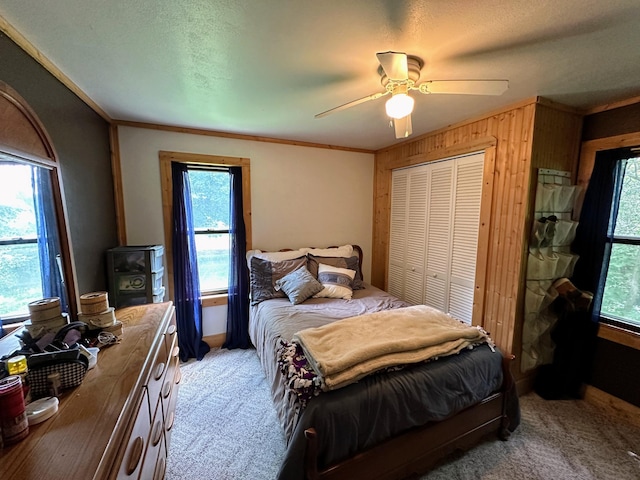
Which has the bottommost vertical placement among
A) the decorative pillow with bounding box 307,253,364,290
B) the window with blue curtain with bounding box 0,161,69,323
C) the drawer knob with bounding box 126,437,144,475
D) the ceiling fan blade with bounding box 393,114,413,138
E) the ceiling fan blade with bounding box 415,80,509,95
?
the drawer knob with bounding box 126,437,144,475

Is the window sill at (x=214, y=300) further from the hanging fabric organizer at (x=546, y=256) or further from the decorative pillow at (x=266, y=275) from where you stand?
the hanging fabric organizer at (x=546, y=256)

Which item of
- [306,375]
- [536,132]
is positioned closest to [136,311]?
[306,375]

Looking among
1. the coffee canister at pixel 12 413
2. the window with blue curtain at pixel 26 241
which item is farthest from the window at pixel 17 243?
the coffee canister at pixel 12 413

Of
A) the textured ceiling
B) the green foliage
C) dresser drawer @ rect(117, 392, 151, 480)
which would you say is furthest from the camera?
the green foliage

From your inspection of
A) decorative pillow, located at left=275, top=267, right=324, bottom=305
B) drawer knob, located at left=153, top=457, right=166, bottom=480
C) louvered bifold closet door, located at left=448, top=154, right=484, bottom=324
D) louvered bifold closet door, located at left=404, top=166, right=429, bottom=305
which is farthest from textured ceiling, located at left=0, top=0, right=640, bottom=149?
drawer knob, located at left=153, top=457, right=166, bottom=480

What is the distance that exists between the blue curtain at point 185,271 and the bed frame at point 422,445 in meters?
2.08

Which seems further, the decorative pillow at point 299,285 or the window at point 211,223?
the window at point 211,223

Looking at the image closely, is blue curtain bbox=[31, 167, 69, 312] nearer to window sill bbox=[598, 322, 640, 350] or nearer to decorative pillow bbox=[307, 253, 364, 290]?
decorative pillow bbox=[307, 253, 364, 290]

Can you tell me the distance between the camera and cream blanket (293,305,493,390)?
140cm

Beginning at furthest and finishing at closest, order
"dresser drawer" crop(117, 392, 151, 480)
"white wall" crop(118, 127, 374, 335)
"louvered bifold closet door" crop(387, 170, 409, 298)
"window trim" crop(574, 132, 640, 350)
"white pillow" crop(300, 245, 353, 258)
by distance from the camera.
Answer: "louvered bifold closet door" crop(387, 170, 409, 298) → "white pillow" crop(300, 245, 353, 258) → "white wall" crop(118, 127, 374, 335) → "window trim" crop(574, 132, 640, 350) → "dresser drawer" crop(117, 392, 151, 480)

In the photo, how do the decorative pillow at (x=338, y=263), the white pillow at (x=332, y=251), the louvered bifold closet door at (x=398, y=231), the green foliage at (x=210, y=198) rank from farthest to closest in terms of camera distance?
the louvered bifold closet door at (x=398, y=231) < the white pillow at (x=332, y=251) < the decorative pillow at (x=338, y=263) < the green foliage at (x=210, y=198)

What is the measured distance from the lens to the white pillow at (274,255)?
9.78ft

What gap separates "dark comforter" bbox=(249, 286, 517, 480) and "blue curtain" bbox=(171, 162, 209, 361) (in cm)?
133

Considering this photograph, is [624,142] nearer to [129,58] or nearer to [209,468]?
[129,58]
